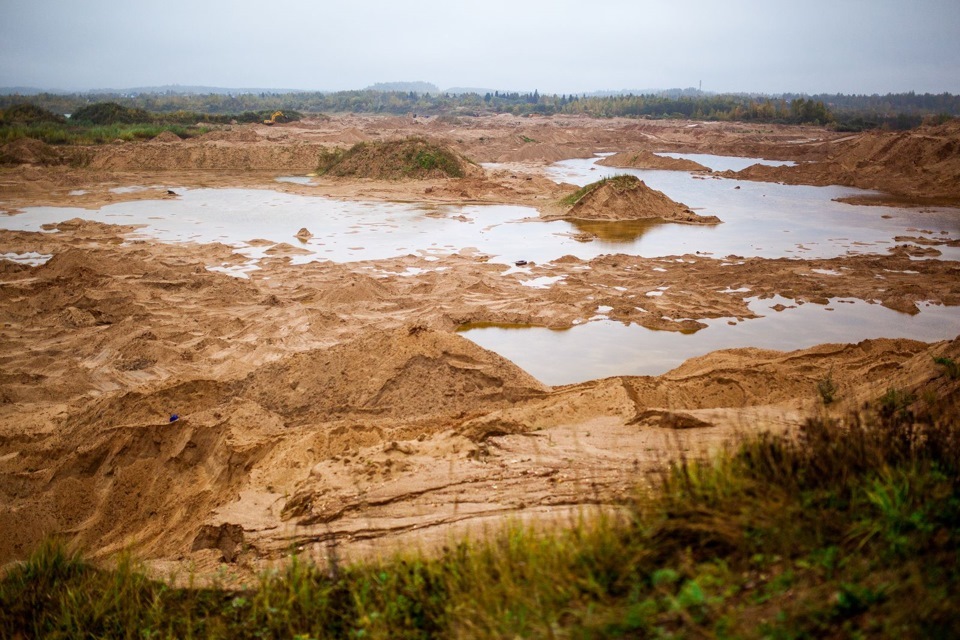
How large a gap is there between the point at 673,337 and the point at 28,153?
2941 cm

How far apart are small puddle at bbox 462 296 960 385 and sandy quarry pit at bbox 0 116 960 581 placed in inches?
16.5

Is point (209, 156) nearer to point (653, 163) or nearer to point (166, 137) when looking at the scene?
point (166, 137)

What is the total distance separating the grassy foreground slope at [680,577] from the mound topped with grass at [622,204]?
56.4ft

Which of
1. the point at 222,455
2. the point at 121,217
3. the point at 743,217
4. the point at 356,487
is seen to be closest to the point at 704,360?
the point at 356,487

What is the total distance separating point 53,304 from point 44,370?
2.66m

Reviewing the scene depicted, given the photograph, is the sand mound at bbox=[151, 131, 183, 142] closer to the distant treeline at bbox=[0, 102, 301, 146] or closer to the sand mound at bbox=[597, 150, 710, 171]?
the distant treeline at bbox=[0, 102, 301, 146]

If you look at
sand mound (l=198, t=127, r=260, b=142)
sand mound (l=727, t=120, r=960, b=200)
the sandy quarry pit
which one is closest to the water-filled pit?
the sandy quarry pit

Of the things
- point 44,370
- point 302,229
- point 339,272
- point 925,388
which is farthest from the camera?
point 302,229

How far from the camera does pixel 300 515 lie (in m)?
4.82

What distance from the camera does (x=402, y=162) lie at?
29156 millimetres

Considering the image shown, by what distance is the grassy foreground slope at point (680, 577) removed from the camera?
2.48 meters

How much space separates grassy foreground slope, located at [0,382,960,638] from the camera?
2.48m

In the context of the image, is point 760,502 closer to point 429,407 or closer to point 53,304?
point 429,407

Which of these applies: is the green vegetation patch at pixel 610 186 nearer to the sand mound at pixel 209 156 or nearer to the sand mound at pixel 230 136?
the sand mound at pixel 209 156
